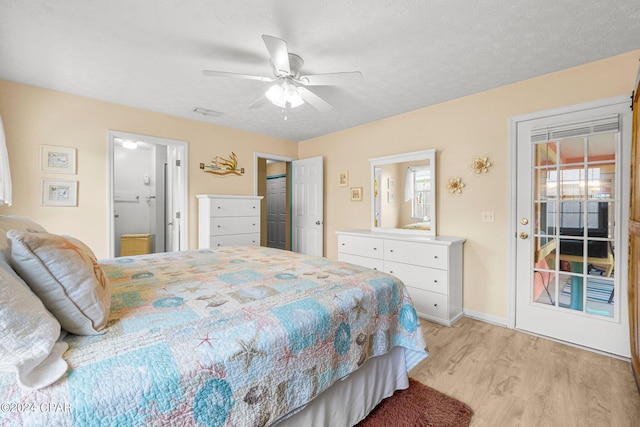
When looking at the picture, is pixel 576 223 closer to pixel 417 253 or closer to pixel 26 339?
pixel 417 253

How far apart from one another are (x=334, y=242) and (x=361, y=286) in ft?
9.86

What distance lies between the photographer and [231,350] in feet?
3.03

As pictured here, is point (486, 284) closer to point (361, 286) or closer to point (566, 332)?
point (566, 332)

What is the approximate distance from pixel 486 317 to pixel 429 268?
774mm

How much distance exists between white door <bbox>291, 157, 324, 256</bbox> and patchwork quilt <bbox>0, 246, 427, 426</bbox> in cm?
277

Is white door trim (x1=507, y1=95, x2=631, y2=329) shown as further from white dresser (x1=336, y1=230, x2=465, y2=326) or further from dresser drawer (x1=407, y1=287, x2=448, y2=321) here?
dresser drawer (x1=407, y1=287, x2=448, y2=321)

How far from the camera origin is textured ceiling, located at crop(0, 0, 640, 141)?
1.70m

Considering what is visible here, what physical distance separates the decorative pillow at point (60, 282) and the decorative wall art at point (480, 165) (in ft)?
10.5

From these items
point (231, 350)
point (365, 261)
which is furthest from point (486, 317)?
point (231, 350)

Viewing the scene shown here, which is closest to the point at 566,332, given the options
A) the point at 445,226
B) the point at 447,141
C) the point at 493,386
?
the point at 493,386

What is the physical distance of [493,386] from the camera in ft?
6.15

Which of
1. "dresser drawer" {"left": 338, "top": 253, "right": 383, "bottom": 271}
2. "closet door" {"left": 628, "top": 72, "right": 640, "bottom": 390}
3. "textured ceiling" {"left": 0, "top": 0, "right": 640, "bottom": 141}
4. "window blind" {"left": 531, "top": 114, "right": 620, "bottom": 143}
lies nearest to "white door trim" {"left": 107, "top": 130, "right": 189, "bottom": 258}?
"textured ceiling" {"left": 0, "top": 0, "right": 640, "bottom": 141}

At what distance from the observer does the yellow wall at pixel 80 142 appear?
271 centimetres

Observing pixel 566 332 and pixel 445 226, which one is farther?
pixel 445 226
